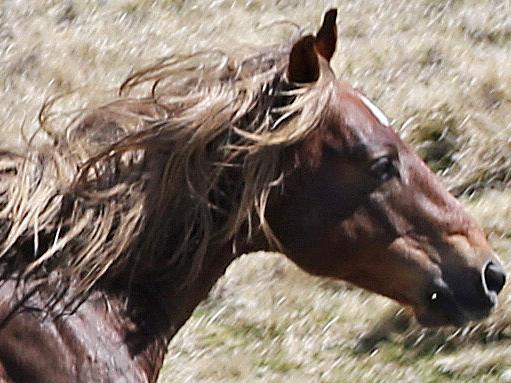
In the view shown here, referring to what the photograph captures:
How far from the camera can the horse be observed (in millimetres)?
3543

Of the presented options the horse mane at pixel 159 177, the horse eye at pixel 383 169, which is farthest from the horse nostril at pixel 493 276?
the horse mane at pixel 159 177

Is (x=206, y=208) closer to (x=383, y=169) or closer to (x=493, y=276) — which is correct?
(x=383, y=169)

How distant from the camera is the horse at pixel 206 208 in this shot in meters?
3.54

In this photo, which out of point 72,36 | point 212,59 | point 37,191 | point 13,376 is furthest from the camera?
point 72,36

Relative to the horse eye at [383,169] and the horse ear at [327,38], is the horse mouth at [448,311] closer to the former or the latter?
the horse eye at [383,169]

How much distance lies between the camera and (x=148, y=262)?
3650 mm

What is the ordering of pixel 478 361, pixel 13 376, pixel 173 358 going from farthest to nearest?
pixel 173 358 < pixel 478 361 < pixel 13 376

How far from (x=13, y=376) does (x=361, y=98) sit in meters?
1.17

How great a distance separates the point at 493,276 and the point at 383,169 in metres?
0.43

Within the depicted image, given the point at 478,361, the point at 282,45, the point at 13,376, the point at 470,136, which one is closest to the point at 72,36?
the point at 470,136

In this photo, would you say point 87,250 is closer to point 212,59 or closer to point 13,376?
point 13,376

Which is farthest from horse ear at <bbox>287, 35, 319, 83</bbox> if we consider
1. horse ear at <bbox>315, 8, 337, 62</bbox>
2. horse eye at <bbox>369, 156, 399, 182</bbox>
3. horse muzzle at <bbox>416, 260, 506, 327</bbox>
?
horse muzzle at <bbox>416, 260, 506, 327</bbox>

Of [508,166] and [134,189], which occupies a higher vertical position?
[134,189]

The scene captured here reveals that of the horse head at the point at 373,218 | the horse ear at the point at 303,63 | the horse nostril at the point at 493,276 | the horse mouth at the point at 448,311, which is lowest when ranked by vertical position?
the horse mouth at the point at 448,311
